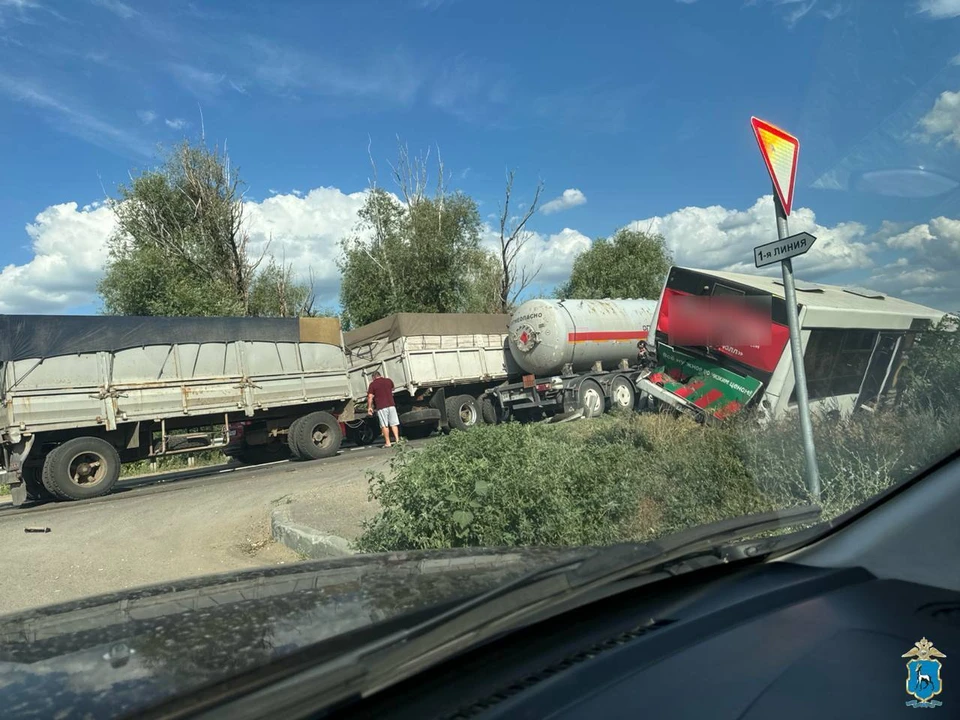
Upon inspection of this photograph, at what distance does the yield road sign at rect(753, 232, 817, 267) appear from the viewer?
4023 mm

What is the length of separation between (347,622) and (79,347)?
1337cm

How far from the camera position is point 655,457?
5871 mm

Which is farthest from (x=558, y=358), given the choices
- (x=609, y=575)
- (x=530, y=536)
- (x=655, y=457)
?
(x=609, y=575)

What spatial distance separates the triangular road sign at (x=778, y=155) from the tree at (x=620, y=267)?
22.9 meters

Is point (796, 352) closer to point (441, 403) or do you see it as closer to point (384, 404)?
point (384, 404)

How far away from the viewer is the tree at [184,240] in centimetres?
2736

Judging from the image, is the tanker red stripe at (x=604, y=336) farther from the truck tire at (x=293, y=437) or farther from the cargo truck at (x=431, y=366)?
the truck tire at (x=293, y=437)

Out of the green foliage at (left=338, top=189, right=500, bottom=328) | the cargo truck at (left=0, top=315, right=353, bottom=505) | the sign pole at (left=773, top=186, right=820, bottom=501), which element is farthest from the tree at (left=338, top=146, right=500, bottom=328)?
the sign pole at (left=773, top=186, right=820, bottom=501)

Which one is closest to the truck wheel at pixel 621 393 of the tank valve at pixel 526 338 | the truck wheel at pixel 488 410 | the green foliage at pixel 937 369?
the tank valve at pixel 526 338

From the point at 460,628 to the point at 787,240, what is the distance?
350 cm

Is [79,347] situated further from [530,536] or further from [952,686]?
[952,686]

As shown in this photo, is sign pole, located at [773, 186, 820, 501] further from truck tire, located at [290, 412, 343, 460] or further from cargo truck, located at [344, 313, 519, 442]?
cargo truck, located at [344, 313, 519, 442]

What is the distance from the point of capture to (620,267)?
1276 inches
